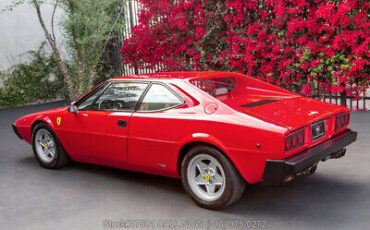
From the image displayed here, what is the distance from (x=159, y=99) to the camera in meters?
4.28

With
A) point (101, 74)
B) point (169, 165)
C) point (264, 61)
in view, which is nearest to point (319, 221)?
point (169, 165)

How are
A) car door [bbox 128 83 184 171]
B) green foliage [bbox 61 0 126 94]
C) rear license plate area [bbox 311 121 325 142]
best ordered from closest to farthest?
1. rear license plate area [bbox 311 121 325 142]
2. car door [bbox 128 83 184 171]
3. green foliage [bbox 61 0 126 94]

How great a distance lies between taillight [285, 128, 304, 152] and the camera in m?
3.38

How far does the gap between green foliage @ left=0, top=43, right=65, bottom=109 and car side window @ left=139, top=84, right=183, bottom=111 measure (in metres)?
11.1

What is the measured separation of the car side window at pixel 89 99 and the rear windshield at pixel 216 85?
1.42 metres

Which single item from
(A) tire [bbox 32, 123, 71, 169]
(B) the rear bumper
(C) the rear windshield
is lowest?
(A) tire [bbox 32, 123, 71, 169]

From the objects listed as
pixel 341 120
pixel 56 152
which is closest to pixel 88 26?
pixel 56 152

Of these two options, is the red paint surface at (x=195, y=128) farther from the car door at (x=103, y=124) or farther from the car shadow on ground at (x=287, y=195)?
the car shadow on ground at (x=287, y=195)

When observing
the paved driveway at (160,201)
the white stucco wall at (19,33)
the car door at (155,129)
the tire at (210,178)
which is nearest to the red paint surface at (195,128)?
the car door at (155,129)

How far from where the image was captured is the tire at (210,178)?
12.0 ft

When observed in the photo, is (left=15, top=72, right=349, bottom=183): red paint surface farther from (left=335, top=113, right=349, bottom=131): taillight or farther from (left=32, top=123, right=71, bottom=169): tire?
(left=32, top=123, right=71, bottom=169): tire

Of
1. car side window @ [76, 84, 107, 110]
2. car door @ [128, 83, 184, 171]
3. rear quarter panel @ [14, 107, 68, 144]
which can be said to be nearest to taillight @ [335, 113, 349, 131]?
car door @ [128, 83, 184, 171]

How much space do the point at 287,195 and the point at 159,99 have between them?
176cm

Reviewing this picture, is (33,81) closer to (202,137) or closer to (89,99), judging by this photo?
(89,99)
